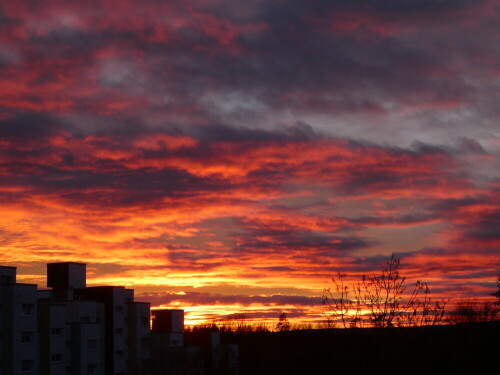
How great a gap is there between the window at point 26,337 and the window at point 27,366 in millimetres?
2045

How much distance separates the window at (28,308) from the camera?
69.6 m

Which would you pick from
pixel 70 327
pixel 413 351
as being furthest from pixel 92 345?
pixel 413 351

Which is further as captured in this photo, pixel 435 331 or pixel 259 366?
pixel 259 366

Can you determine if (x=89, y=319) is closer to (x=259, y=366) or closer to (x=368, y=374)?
(x=259, y=366)

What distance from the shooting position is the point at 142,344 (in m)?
97.0

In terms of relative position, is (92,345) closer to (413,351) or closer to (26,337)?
(26,337)

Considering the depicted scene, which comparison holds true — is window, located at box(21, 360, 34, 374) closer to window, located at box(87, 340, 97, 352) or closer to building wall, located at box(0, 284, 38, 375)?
building wall, located at box(0, 284, 38, 375)

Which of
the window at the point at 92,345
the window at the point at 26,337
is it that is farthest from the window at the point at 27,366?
the window at the point at 92,345

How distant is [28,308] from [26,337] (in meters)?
3.10

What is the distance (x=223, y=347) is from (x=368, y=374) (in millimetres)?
58757

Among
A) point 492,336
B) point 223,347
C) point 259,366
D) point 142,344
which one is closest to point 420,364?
point 492,336

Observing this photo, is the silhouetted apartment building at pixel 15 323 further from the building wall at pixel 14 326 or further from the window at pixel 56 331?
the window at pixel 56 331

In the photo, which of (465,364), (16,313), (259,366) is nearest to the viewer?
(465,364)

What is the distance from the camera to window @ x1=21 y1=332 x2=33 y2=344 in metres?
69.9
